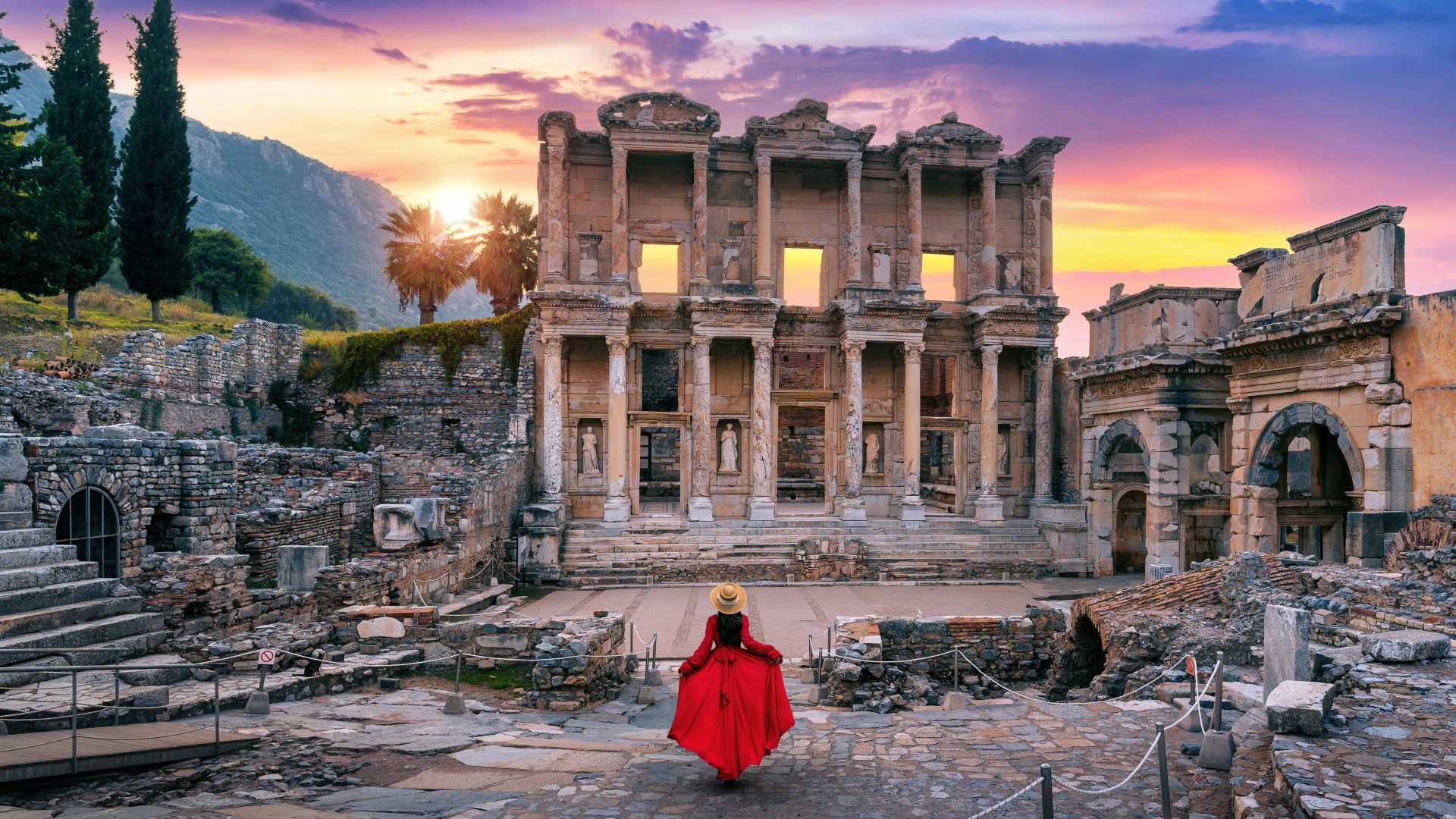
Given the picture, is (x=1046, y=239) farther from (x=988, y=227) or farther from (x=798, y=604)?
(x=798, y=604)

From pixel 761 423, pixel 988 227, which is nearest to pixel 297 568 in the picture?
pixel 761 423

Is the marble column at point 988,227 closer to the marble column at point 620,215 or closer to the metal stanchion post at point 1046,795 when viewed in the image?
the marble column at point 620,215

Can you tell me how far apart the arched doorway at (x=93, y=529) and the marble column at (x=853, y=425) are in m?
18.1

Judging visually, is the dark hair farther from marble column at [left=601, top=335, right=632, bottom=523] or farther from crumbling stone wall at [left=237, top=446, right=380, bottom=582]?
marble column at [left=601, top=335, right=632, bottom=523]

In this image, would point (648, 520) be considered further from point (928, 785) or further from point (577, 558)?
point (928, 785)

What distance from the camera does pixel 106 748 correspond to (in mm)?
6660

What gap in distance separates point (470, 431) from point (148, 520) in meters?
18.8

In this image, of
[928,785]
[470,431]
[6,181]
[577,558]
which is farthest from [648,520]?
[6,181]

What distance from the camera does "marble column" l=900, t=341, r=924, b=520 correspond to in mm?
25562

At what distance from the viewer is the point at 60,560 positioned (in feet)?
35.3

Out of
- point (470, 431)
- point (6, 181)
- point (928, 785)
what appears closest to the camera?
point (928, 785)

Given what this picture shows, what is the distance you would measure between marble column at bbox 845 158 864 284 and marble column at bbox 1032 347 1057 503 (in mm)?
6672

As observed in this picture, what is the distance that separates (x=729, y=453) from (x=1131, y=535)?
482 inches

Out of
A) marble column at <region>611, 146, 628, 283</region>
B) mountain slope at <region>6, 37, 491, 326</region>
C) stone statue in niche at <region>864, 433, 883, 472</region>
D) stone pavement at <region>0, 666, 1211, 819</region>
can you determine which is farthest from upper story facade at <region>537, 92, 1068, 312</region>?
mountain slope at <region>6, 37, 491, 326</region>
